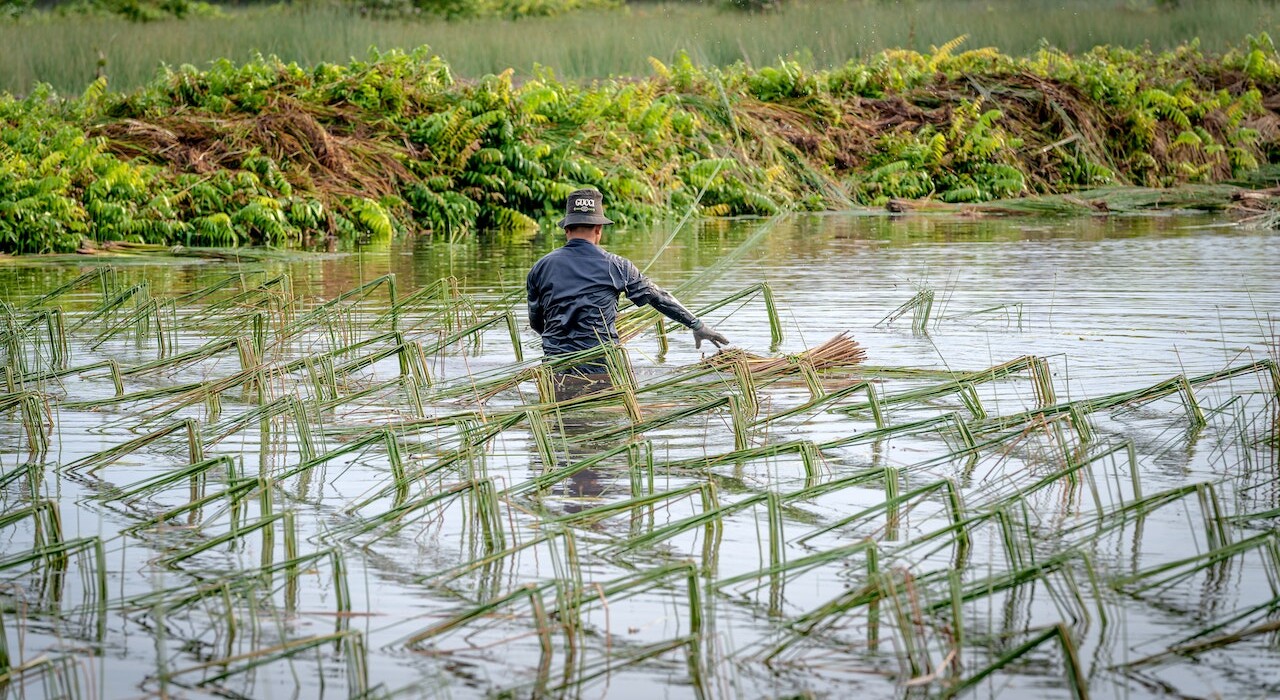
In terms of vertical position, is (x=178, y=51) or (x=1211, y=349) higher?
(x=178, y=51)

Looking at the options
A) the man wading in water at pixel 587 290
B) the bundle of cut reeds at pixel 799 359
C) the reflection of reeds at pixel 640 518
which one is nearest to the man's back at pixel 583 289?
the man wading in water at pixel 587 290

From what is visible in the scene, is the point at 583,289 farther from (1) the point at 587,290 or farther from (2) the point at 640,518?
(2) the point at 640,518

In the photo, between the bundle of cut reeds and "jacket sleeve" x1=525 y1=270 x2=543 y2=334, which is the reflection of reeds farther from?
"jacket sleeve" x1=525 y1=270 x2=543 y2=334

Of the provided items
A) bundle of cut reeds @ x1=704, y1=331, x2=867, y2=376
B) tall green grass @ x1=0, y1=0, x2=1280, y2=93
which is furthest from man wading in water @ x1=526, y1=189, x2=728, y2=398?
tall green grass @ x1=0, y1=0, x2=1280, y2=93

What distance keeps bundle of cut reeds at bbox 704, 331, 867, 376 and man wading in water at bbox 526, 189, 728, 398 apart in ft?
1.11

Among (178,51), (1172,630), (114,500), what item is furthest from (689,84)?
(1172,630)

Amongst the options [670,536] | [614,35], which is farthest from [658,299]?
[614,35]

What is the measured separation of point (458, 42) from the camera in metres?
24.8

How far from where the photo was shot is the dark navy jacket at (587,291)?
25.9 ft

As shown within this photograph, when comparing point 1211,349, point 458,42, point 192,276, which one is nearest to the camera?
point 1211,349

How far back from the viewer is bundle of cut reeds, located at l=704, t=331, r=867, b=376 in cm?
712

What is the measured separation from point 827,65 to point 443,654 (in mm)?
24089

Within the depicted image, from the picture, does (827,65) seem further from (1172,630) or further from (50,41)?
(1172,630)

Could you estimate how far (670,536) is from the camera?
4.89 meters
